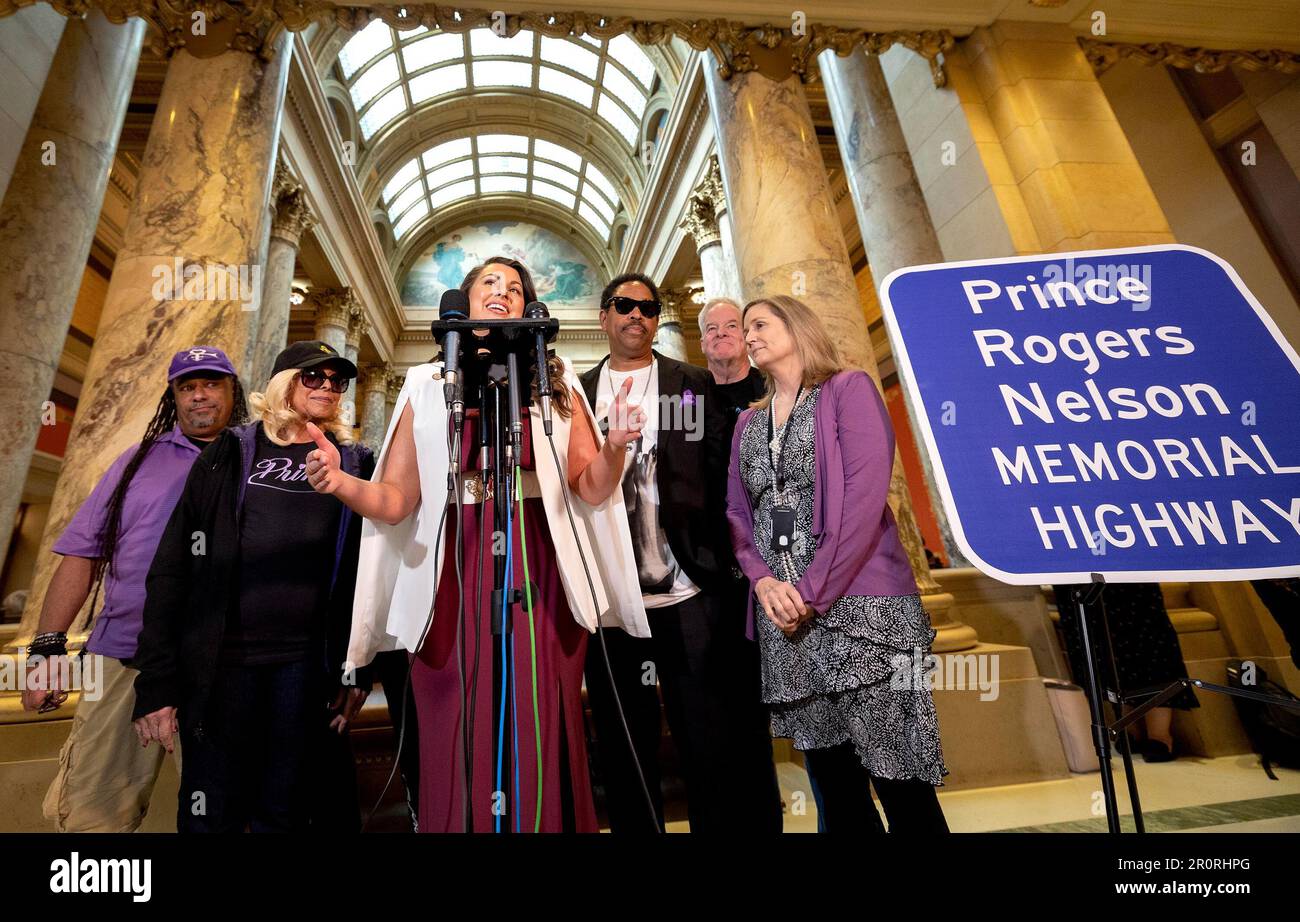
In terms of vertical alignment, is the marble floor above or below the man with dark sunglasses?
below

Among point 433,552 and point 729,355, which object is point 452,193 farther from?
point 433,552

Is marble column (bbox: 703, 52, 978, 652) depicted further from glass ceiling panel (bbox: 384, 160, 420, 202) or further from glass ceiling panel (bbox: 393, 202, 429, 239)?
glass ceiling panel (bbox: 393, 202, 429, 239)

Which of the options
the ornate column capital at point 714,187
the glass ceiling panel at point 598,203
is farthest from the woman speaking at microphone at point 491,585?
the glass ceiling panel at point 598,203

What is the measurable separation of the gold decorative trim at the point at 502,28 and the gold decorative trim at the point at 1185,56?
1.48 m

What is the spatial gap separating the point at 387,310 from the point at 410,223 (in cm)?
466

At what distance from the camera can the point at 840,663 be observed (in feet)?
5.44

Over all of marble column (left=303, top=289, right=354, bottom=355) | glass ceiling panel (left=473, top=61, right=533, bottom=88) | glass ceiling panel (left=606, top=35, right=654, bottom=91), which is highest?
glass ceiling panel (left=473, top=61, right=533, bottom=88)

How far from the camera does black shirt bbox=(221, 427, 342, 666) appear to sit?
74.9 inches

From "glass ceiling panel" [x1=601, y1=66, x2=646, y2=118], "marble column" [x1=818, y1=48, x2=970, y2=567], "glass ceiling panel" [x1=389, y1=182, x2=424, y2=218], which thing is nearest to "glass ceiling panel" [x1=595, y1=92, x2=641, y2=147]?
"glass ceiling panel" [x1=601, y1=66, x2=646, y2=118]

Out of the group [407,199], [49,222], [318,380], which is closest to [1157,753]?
[318,380]

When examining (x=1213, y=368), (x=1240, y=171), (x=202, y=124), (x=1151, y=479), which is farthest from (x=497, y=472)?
(x=1240, y=171)

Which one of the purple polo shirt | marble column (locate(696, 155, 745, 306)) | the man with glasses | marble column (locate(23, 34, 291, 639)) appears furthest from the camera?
marble column (locate(696, 155, 745, 306))

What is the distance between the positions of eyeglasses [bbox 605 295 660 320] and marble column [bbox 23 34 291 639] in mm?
3231

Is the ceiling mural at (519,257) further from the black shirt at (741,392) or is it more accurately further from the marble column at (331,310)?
the black shirt at (741,392)
